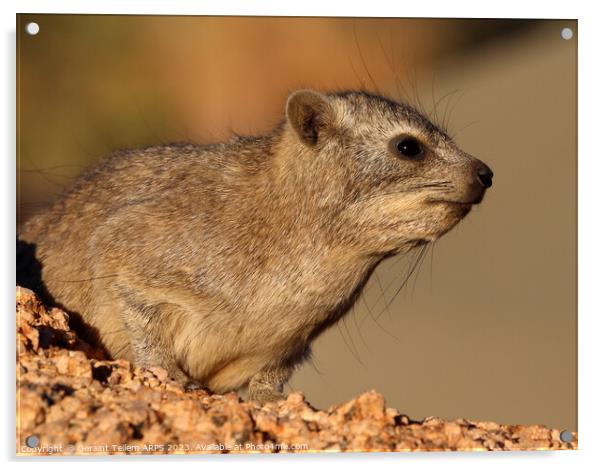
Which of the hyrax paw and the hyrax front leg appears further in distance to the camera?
the hyrax front leg

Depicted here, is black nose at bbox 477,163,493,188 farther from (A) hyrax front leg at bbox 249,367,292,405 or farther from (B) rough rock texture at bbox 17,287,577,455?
(A) hyrax front leg at bbox 249,367,292,405

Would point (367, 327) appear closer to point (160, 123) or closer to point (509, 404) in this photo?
point (509, 404)

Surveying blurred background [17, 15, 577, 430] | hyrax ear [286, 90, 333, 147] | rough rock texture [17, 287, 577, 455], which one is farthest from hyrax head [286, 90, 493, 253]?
rough rock texture [17, 287, 577, 455]

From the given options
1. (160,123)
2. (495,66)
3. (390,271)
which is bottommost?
(390,271)

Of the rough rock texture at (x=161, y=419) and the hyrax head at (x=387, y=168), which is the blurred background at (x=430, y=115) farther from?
the rough rock texture at (x=161, y=419)

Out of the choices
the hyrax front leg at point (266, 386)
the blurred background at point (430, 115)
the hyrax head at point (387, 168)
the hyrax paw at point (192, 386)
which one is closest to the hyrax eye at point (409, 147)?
the hyrax head at point (387, 168)

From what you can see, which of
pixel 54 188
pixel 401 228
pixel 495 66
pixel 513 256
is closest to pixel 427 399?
pixel 513 256

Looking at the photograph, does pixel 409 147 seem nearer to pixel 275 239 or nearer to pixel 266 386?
pixel 275 239
